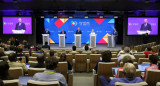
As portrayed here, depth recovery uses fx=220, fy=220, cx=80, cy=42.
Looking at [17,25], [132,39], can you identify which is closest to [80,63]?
[132,39]

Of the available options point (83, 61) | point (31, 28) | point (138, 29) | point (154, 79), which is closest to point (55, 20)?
point (31, 28)

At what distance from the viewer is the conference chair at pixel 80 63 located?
26.4 ft

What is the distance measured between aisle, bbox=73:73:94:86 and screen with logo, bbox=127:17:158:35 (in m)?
9.30

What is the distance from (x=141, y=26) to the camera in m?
16.2

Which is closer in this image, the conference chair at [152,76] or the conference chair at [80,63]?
the conference chair at [152,76]

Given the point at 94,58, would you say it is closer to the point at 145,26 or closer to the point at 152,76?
the point at 152,76

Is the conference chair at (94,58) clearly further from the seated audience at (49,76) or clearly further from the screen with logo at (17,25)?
the screen with logo at (17,25)

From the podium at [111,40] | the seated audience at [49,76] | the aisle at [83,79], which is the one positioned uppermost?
the podium at [111,40]

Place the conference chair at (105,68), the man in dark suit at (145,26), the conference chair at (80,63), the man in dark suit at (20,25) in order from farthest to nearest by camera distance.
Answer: the man in dark suit at (20,25), the man in dark suit at (145,26), the conference chair at (80,63), the conference chair at (105,68)

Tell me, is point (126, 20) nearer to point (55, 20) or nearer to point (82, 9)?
point (82, 9)

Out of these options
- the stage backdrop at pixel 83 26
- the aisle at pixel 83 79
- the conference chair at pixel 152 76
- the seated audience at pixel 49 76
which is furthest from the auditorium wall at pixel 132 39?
the seated audience at pixel 49 76

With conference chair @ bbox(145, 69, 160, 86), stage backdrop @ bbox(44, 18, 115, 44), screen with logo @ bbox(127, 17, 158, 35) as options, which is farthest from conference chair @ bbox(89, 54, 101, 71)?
stage backdrop @ bbox(44, 18, 115, 44)

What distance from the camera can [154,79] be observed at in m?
4.14

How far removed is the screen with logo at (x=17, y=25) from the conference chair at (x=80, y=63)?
30.5ft
